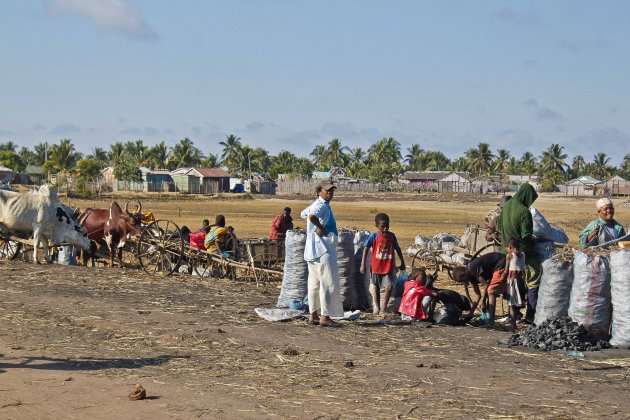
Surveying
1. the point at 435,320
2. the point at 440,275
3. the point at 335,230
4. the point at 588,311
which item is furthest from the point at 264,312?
the point at 440,275

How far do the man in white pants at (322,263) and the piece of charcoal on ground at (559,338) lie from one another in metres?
2.17

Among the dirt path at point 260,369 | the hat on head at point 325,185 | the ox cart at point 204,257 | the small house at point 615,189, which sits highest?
the small house at point 615,189

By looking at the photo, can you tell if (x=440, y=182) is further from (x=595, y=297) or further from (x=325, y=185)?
(x=595, y=297)

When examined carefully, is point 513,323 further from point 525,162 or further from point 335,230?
point 525,162

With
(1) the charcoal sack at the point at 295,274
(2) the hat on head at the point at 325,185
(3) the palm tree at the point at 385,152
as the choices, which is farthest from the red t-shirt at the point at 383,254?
(3) the palm tree at the point at 385,152

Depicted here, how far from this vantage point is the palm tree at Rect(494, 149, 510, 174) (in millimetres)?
141125

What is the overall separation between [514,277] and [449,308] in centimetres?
90

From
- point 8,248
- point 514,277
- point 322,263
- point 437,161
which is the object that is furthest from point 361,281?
point 437,161

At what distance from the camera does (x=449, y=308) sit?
11.3m

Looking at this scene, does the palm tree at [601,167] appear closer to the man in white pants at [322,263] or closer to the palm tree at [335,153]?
the palm tree at [335,153]

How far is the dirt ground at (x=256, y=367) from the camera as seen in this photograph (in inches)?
285

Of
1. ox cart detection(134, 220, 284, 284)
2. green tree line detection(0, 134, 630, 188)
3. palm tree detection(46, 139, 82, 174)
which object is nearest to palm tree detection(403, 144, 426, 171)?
green tree line detection(0, 134, 630, 188)

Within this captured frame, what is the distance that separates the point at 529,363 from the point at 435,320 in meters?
2.44

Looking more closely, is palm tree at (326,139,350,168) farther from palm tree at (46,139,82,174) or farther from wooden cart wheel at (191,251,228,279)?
wooden cart wheel at (191,251,228,279)
